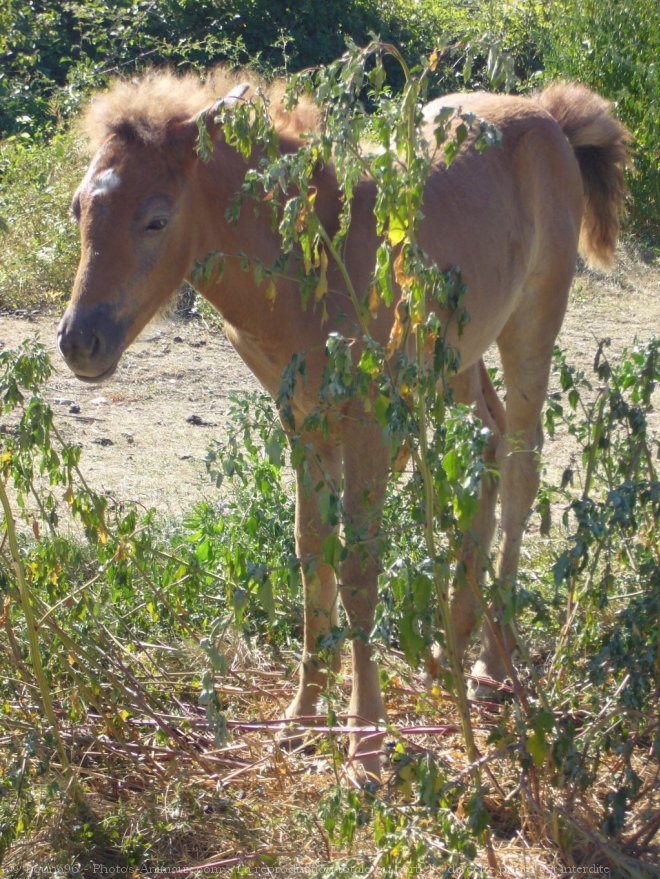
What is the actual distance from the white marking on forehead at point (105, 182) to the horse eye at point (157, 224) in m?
0.14

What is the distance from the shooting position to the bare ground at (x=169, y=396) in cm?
539

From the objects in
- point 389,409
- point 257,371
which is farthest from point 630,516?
point 257,371

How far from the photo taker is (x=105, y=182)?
2924 millimetres

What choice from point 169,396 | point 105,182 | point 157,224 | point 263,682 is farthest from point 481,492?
point 169,396

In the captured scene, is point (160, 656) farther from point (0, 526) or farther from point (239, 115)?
point (239, 115)

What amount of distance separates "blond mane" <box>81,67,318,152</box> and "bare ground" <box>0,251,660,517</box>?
168cm

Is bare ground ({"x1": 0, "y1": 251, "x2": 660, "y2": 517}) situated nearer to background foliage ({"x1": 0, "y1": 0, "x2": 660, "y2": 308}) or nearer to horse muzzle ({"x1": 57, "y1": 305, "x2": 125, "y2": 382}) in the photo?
background foliage ({"x1": 0, "y1": 0, "x2": 660, "y2": 308})

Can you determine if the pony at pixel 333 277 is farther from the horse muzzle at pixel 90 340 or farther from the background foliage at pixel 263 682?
the background foliage at pixel 263 682

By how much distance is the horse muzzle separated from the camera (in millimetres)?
2803

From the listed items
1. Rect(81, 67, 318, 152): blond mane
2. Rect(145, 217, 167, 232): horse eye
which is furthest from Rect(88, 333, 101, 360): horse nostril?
Rect(81, 67, 318, 152): blond mane

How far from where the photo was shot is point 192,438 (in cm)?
602

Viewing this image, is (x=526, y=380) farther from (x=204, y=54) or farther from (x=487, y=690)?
(x=204, y=54)

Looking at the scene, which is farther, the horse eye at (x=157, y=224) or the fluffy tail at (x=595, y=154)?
the fluffy tail at (x=595, y=154)

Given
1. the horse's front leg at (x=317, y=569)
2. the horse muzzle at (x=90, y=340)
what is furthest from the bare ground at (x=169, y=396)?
the horse muzzle at (x=90, y=340)
